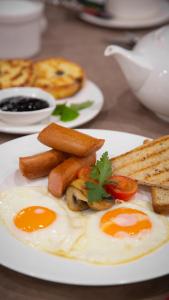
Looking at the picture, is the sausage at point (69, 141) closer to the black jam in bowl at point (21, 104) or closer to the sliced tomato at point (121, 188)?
the sliced tomato at point (121, 188)

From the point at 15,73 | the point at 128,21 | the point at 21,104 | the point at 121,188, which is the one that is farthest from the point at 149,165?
the point at 128,21

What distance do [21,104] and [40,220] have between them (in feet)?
2.49

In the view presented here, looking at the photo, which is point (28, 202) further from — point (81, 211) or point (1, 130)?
point (1, 130)

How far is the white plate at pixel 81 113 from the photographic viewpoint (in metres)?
1.85

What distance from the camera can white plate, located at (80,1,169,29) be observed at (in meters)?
3.08

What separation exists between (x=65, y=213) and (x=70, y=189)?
0.09 m

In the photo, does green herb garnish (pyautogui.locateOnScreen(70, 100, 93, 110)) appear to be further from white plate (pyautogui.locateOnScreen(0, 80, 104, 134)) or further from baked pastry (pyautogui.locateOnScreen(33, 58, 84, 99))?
baked pastry (pyautogui.locateOnScreen(33, 58, 84, 99))

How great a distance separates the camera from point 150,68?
1862 millimetres

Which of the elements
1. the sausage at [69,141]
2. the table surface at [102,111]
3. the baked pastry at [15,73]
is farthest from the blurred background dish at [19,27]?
the sausage at [69,141]

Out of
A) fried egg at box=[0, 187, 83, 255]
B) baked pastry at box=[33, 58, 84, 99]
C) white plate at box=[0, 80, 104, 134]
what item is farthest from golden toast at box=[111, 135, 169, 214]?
baked pastry at box=[33, 58, 84, 99]

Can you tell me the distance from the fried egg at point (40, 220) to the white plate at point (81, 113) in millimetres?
435

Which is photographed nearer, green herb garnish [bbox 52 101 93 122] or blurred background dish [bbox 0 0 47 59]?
green herb garnish [bbox 52 101 93 122]

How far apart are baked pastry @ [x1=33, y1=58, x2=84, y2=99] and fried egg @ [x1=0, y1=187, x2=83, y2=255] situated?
782mm

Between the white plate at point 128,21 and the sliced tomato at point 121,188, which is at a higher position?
the sliced tomato at point 121,188
